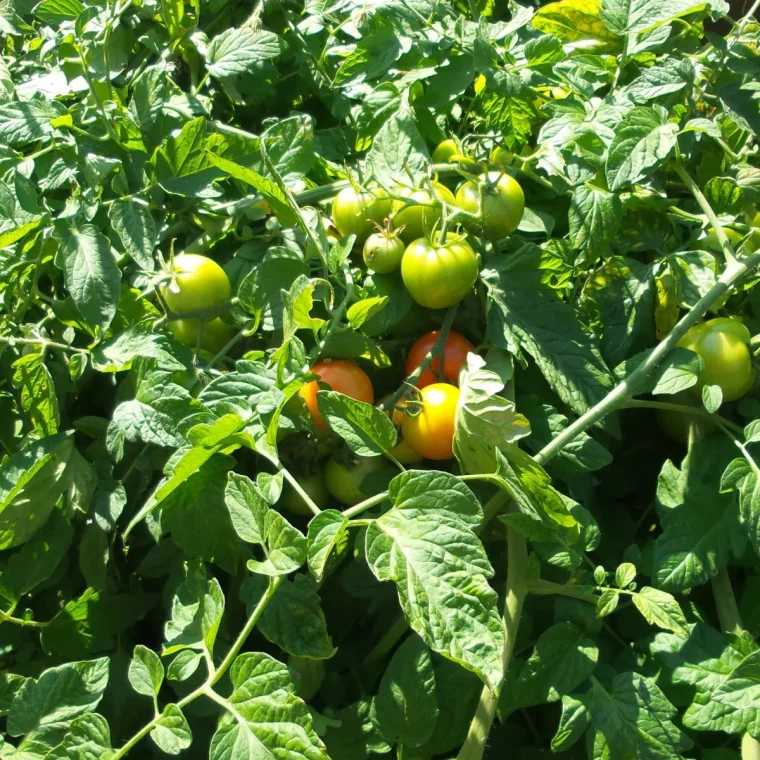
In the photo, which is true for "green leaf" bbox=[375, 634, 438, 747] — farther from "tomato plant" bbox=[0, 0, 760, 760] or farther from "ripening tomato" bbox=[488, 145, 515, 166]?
"ripening tomato" bbox=[488, 145, 515, 166]

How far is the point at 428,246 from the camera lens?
750 mm

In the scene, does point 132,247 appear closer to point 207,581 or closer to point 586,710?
point 207,581

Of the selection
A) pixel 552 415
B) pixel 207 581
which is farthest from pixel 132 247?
pixel 552 415

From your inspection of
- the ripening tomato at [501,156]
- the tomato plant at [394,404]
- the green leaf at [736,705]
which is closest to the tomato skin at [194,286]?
the tomato plant at [394,404]

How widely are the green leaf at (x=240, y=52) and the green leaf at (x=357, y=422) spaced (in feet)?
1.60

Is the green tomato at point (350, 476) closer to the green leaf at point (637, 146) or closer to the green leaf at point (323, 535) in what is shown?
the green leaf at point (323, 535)

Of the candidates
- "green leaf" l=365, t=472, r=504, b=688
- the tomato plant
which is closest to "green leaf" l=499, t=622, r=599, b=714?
the tomato plant

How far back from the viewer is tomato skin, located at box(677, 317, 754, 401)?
0.76 metres

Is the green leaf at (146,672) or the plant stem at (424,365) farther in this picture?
the plant stem at (424,365)

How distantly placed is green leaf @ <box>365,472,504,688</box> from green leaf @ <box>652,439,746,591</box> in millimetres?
223

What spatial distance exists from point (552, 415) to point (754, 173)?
379mm

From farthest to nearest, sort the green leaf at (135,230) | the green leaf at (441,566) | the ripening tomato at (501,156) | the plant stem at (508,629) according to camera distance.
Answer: the ripening tomato at (501,156), the green leaf at (135,230), the plant stem at (508,629), the green leaf at (441,566)

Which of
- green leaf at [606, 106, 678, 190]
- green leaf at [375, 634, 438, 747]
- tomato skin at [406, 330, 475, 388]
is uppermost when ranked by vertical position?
green leaf at [606, 106, 678, 190]

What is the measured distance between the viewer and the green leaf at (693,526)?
0.70 metres
